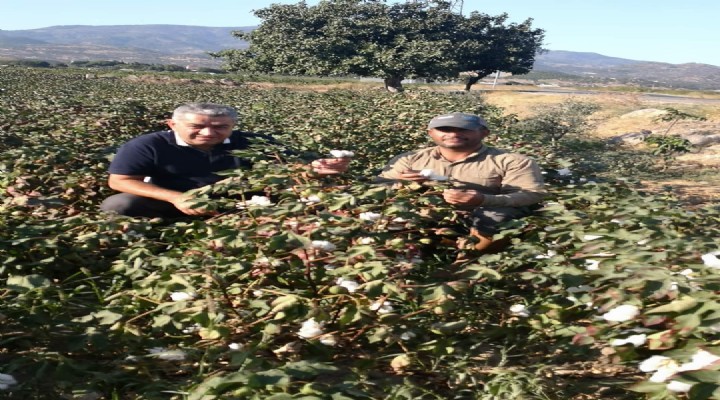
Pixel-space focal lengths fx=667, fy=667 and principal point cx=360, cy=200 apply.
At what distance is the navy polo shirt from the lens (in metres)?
3.89

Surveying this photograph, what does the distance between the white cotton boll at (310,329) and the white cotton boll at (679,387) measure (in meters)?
1.09

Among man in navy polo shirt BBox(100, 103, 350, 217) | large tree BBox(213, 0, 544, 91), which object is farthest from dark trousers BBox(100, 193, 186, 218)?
large tree BBox(213, 0, 544, 91)

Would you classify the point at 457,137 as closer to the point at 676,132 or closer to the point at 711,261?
the point at 711,261

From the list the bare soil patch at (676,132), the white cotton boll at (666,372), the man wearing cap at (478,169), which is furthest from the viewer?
the bare soil patch at (676,132)

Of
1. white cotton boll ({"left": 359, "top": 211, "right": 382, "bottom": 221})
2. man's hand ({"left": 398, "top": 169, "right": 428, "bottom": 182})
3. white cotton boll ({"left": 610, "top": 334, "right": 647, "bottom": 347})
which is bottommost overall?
white cotton boll ({"left": 610, "top": 334, "right": 647, "bottom": 347})

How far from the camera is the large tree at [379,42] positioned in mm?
31984

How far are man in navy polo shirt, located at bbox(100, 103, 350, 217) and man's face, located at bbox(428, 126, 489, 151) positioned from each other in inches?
44.6

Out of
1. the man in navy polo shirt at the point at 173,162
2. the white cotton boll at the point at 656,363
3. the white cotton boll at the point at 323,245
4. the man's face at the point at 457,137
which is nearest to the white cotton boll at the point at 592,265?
the white cotton boll at the point at 656,363

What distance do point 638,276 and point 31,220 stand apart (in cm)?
267

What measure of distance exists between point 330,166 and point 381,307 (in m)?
1.15

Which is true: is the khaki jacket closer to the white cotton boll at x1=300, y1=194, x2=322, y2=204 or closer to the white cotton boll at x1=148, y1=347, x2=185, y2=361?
the white cotton boll at x1=300, y1=194, x2=322, y2=204

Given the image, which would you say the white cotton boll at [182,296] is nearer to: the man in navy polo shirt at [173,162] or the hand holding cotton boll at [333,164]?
the hand holding cotton boll at [333,164]

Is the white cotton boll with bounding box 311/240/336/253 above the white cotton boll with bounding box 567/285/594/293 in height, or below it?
above

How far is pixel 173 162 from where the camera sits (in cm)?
396
